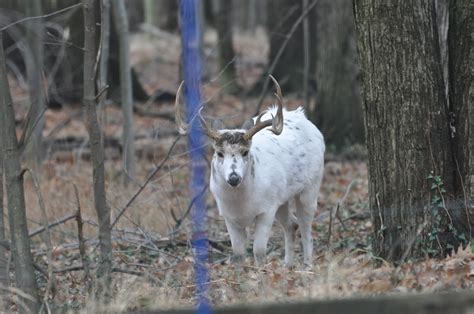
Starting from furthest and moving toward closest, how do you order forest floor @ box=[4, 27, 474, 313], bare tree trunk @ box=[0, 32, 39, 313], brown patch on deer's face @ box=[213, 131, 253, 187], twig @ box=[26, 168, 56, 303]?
brown patch on deer's face @ box=[213, 131, 253, 187] → bare tree trunk @ box=[0, 32, 39, 313] → forest floor @ box=[4, 27, 474, 313] → twig @ box=[26, 168, 56, 303]

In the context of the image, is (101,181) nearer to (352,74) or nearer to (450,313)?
(450,313)

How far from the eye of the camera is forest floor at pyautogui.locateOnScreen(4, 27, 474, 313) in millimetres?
7691

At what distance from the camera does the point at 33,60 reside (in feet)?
62.2

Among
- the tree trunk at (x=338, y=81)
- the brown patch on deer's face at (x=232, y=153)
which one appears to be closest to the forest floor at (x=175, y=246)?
the tree trunk at (x=338, y=81)

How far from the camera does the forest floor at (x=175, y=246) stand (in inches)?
303

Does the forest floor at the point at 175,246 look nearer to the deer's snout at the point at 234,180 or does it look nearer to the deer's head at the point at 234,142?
the deer's snout at the point at 234,180

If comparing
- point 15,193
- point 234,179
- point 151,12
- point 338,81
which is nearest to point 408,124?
point 234,179

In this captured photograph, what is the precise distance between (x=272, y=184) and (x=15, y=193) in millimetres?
3467

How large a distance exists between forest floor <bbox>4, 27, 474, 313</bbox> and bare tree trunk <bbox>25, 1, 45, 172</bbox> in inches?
12.8

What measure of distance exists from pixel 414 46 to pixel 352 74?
939 centimetres

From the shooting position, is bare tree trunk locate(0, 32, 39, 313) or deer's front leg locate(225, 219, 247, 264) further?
deer's front leg locate(225, 219, 247, 264)

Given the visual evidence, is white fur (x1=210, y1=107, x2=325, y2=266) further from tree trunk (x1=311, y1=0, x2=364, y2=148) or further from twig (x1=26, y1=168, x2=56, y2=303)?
tree trunk (x1=311, y1=0, x2=364, y2=148)

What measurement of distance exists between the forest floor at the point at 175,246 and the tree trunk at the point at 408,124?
390mm

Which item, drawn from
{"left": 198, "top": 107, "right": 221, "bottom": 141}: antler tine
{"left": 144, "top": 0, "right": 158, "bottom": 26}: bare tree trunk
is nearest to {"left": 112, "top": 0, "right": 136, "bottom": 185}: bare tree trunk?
{"left": 198, "top": 107, "right": 221, "bottom": 141}: antler tine
